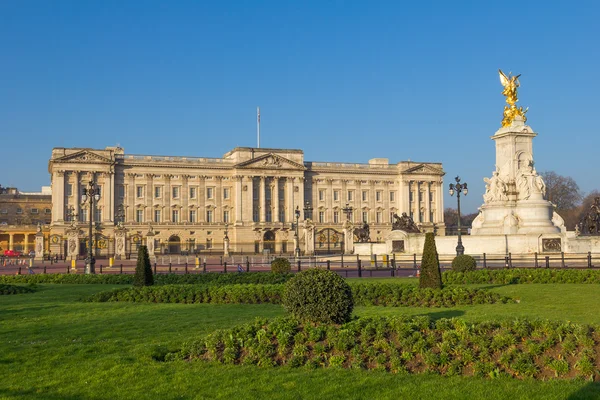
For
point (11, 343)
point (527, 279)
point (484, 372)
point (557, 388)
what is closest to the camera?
point (557, 388)

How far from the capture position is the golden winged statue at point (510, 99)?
145 ft

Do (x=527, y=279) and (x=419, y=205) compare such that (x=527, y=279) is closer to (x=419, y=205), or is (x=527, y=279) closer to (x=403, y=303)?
(x=403, y=303)

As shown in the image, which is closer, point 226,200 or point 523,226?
point 523,226

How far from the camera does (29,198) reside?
416 ft

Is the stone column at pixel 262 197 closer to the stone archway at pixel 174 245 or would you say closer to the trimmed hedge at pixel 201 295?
the stone archway at pixel 174 245

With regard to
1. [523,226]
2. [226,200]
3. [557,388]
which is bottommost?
[557,388]

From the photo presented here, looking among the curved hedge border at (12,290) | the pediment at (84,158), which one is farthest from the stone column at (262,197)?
the curved hedge border at (12,290)

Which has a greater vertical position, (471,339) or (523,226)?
(523,226)

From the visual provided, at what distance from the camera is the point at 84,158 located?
9188 centimetres

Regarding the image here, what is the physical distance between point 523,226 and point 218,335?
110 feet

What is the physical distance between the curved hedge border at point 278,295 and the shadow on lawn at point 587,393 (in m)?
9.53

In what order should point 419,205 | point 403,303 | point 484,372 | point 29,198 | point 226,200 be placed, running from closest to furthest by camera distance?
point 484,372 < point 403,303 < point 226,200 < point 419,205 < point 29,198

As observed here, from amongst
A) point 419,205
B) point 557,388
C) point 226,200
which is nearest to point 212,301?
point 557,388

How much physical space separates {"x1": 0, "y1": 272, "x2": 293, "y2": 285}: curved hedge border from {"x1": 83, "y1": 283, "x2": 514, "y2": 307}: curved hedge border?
4826 mm
